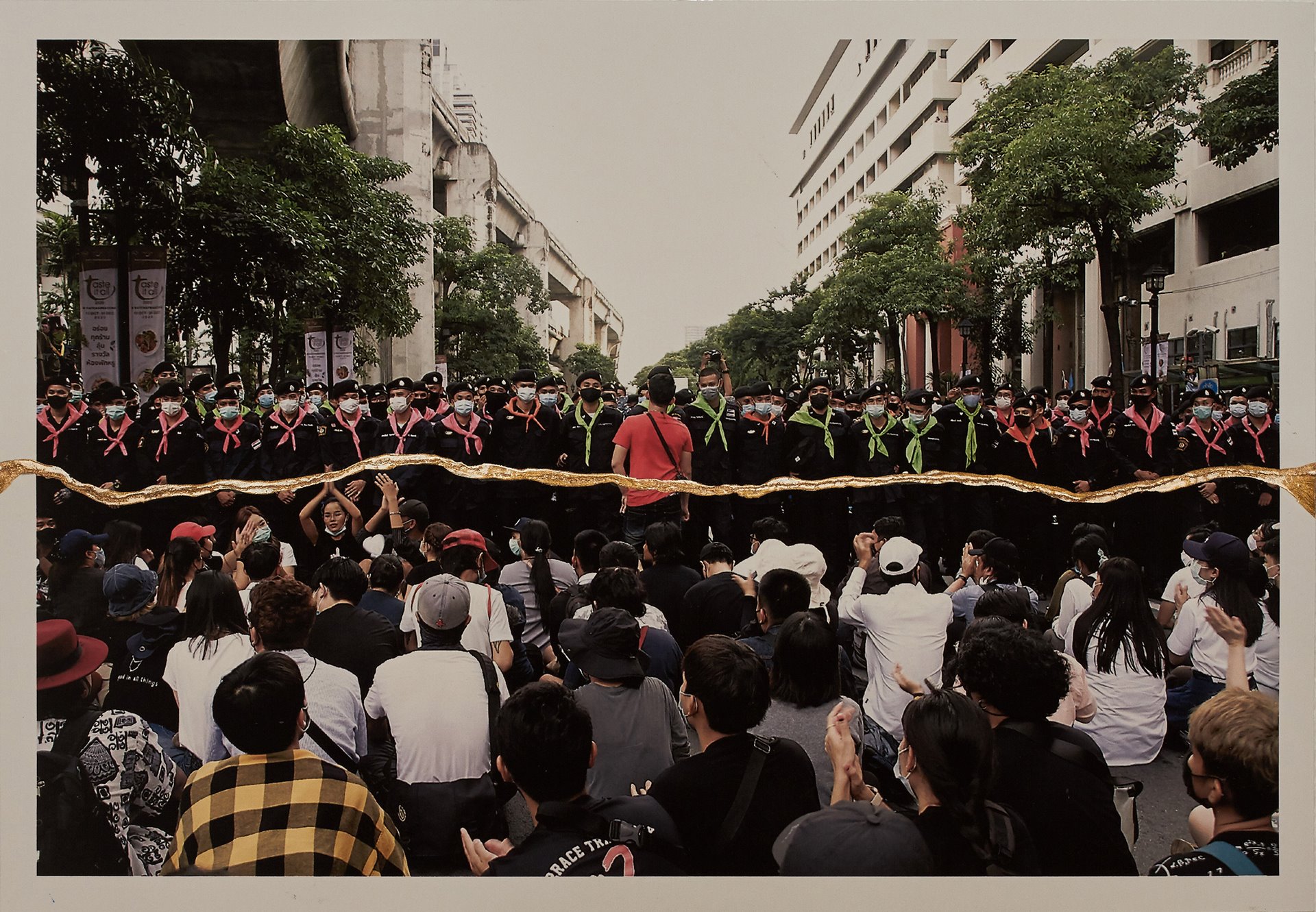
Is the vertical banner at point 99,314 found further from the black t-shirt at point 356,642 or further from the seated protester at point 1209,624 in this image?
the seated protester at point 1209,624

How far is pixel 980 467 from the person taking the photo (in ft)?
23.5

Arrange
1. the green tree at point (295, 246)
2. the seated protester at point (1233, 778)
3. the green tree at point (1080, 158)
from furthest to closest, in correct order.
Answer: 1. the green tree at point (1080, 158)
2. the green tree at point (295, 246)
3. the seated protester at point (1233, 778)

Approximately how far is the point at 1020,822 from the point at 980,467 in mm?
4812

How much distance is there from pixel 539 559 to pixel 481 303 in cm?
562

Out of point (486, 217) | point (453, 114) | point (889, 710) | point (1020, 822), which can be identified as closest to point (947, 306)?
point (486, 217)

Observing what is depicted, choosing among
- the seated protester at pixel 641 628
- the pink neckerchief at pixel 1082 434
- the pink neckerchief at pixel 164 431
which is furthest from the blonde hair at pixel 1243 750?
the pink neckerchief at pixel 164 431

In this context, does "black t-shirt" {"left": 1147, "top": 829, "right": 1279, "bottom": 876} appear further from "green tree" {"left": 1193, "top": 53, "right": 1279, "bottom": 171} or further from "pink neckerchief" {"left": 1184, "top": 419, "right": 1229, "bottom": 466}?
"pink neckerchief" {"left": 1184, "top": 419, "right": 1229, "bottom": 466}

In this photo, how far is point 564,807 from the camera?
2.45 m

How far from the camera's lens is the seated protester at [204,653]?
340 centimetres

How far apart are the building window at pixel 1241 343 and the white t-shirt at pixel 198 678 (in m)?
6.66

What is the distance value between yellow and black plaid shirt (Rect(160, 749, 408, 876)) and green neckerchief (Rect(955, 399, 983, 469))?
215 inches

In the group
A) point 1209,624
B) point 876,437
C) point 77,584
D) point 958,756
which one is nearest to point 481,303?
point 876,437

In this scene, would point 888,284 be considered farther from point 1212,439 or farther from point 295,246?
point 1212,439

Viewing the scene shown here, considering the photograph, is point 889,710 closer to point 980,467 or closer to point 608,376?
point 980,467
